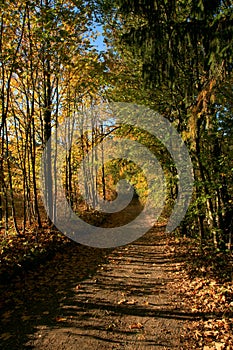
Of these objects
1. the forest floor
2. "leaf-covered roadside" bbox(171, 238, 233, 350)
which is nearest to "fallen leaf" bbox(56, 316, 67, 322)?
the forest floor

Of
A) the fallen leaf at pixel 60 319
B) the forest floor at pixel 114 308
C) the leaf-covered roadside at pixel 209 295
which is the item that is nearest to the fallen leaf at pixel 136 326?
the forest floor at pixel 114 308

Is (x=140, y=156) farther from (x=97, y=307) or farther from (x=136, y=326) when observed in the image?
(x=136, y=326)

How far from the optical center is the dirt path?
378 centimetres

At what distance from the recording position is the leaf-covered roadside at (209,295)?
367cm

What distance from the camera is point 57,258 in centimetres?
828

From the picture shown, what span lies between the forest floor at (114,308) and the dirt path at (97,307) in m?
0.01

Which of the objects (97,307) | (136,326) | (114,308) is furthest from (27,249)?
(136,326)

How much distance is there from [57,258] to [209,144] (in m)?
6.36

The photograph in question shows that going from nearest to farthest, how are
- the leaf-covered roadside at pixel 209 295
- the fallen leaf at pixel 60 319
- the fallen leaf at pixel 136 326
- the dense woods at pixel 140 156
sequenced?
the leaf-covered roadside at pixel 209 295 → the fallen leaf at pixel 136 326 → the fallen leaf at pixel 60 319 → the dense woods at pixel 140 156

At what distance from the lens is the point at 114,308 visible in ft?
15.8

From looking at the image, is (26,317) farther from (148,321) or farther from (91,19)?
(91,19)

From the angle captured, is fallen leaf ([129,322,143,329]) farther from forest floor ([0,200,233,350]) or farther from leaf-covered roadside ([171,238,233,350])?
leaf-covered roadside ([171,238,233,350])

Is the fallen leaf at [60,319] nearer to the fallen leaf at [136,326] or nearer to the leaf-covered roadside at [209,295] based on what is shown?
the fallen leaf at [136,326]

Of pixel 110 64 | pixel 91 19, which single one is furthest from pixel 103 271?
pixel 91 19
